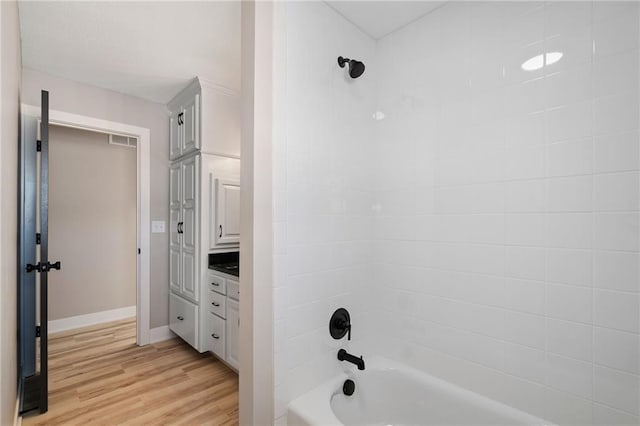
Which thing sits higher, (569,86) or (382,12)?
(382,12)

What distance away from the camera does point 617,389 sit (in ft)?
3.70

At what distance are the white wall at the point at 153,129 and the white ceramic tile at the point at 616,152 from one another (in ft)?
11.0

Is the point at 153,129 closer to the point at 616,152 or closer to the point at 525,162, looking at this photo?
the point at 525,162

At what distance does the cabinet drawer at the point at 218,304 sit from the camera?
2428 millimetres

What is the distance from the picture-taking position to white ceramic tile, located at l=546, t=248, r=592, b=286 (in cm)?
119

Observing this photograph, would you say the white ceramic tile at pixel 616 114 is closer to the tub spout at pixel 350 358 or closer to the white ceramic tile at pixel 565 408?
the white ceramic tile at pixel 565 408

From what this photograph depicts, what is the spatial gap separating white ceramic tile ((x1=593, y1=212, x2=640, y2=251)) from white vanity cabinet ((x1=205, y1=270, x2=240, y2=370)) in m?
2.05

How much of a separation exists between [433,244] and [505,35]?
1.05 metres

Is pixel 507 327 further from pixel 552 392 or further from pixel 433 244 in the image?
pixel 433 244

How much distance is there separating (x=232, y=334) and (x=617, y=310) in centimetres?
221

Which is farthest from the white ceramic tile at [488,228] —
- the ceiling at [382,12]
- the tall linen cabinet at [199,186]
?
the tall linen cabinet at [199,186]

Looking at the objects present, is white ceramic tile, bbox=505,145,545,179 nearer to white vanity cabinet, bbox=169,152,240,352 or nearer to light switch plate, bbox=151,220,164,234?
white vanity cabinet, bbox=169,152,240,352

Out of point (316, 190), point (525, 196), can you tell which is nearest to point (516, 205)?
point (525, 196)

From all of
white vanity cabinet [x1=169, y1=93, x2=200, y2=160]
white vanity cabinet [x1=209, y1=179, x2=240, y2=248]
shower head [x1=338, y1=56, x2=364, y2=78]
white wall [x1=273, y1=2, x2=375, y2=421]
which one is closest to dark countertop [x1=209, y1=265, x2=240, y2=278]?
white vanity cabinet [x1=209, y1=179, x2=240, y2=248]
